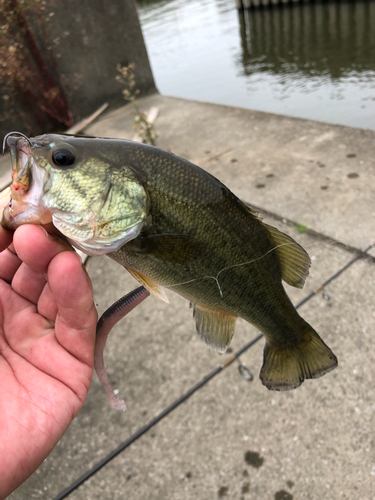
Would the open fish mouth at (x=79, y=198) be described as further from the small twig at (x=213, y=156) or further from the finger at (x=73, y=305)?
the small twig at (x=213, y=156)

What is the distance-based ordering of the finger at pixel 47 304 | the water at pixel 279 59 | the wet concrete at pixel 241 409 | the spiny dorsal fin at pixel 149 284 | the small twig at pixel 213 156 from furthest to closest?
the water at pixel 279 59 → the small twig at pixel 213 156 → the wet concrete at pixel 241 409 → the finger at pixel 47 304 → the spiny dorsal fin at pixel 149 284

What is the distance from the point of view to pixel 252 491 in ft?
6.38

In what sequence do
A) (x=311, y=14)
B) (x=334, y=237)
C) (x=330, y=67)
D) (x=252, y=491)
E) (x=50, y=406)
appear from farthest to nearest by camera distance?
1. (x=311, y=14)
2. (x=330, y=67)
3. (x=334, y=237)
4. (x=252, y=491)
5. (x=50, y=406)

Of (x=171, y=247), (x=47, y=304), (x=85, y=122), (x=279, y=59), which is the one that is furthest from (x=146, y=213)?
(x=279, y=59)

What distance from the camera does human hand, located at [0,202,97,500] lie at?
1.30 m

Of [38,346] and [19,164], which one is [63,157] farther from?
[38,346]

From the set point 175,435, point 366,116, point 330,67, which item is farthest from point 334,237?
point 330,67

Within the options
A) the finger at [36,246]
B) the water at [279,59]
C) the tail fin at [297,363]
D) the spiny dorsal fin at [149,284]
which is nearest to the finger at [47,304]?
the finger at [36,246]

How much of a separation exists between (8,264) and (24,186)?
2.10ft

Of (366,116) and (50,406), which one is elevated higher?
(50,406)

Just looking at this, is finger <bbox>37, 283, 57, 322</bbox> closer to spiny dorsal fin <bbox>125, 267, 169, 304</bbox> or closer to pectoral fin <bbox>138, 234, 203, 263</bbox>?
spiny dorsal fin <bbox>125, 267, 169, 304</bbox>

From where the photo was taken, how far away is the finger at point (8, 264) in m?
1.73

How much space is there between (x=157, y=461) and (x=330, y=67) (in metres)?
9.77

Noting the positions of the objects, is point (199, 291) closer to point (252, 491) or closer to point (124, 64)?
point (252, 491)
